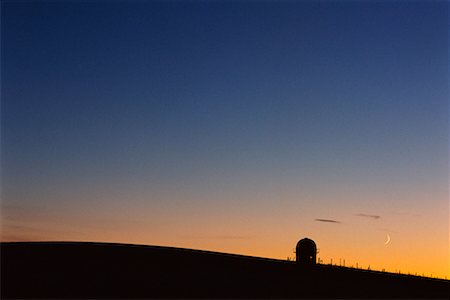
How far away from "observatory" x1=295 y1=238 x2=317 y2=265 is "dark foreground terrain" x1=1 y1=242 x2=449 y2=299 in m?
4.69

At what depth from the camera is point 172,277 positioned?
3469cm

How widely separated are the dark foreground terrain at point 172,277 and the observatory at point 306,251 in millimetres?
4691

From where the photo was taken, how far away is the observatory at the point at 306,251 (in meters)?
49.2

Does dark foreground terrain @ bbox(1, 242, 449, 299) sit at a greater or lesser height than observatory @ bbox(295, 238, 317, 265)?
lesser

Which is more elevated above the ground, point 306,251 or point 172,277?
point 306,251

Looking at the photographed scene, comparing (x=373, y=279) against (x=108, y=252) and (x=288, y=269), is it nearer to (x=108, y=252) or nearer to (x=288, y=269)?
(x=288, y=269)

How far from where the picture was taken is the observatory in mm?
49219

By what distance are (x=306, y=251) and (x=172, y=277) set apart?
58.7 ft

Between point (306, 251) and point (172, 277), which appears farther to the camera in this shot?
point (306, 251)

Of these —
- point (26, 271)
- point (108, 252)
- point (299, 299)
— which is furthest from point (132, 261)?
point (299, 299)

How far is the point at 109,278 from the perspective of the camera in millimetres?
33781

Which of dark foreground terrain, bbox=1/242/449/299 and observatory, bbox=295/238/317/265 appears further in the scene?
observatory, bbox=295/238/317/265

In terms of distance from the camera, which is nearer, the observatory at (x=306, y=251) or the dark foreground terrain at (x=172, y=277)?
the dark foreground terrain at (x=172, y=277)

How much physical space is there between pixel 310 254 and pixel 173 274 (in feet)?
56.5
